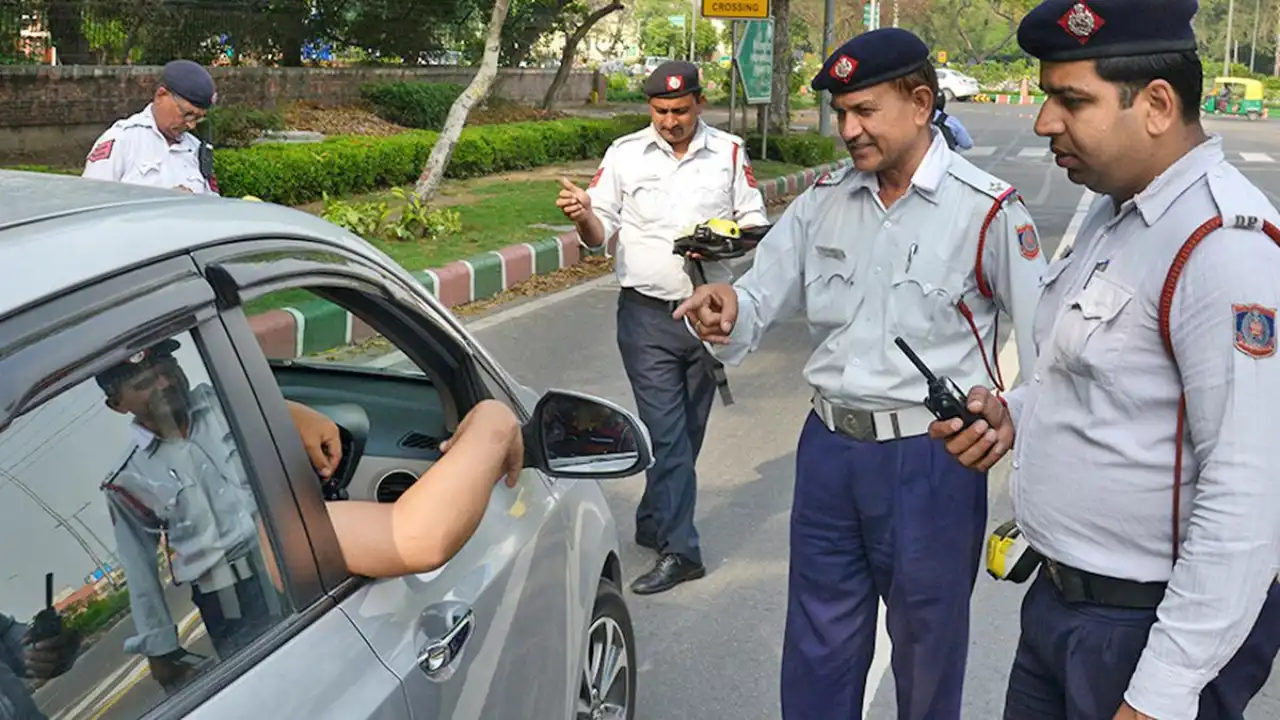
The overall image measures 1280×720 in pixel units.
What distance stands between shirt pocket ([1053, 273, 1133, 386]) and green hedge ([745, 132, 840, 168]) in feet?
57.3

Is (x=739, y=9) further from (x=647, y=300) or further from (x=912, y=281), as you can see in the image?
(x=912, y=281)

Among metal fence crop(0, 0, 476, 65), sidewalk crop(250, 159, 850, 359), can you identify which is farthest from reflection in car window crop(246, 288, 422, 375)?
metal fence crop(0, 0, 476, 65)

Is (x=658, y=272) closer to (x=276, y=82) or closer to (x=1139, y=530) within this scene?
(x=1139, y=530)

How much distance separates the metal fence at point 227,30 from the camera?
15.9 m

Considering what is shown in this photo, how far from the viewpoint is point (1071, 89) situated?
2.03 meters

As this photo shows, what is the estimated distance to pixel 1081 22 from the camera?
6.59 ft

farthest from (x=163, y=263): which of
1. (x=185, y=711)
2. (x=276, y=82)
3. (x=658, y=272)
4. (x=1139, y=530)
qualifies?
(x=276, y=82)

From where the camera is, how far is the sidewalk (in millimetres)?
6895

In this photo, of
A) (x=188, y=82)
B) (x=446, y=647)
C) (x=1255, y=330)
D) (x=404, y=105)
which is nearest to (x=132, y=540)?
(x=446, y=647)

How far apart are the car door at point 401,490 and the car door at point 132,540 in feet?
0.20

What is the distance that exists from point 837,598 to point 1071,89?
52.0 inches

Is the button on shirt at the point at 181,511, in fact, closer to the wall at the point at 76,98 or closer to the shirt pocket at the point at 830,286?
the shirt pocket at the point at 830,286

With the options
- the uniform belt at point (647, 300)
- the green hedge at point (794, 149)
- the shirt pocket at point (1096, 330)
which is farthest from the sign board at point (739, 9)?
the shirt pocket at point (1096, 330)

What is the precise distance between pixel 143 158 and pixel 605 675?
13.3 feet
